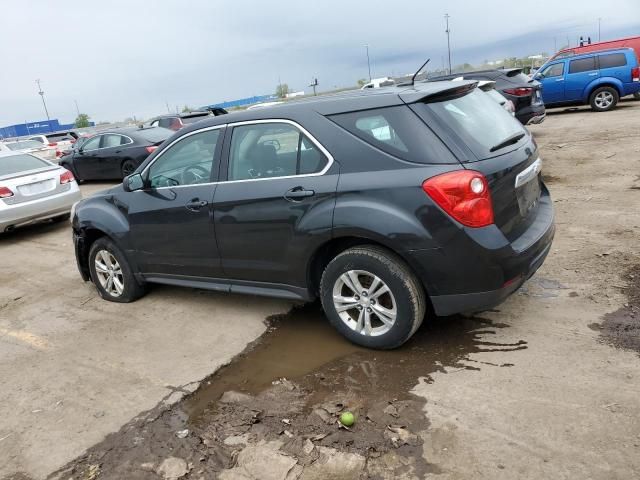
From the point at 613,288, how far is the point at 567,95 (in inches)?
580

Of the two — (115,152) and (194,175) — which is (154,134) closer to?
(115,152)

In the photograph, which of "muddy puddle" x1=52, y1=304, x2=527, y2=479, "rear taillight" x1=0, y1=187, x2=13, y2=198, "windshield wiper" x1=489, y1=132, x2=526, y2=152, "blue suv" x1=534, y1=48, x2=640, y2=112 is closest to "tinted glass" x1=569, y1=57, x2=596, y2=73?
"blue suv" x1=534, y1=48, x2=640, y2=112

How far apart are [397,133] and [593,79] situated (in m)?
16.0

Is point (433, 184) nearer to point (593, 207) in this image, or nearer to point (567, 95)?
point (593, 207)

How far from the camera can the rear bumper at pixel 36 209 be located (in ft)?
26.9

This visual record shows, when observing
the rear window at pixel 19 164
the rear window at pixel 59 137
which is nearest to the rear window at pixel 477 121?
the rear window at pixel 19 164

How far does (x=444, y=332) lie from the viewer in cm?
391

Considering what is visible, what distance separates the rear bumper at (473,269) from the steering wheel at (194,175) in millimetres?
1918

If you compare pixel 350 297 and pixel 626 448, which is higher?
pixel 350 297

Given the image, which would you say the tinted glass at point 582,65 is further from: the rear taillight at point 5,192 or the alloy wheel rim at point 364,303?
the alloy wheel rim at point 364,303

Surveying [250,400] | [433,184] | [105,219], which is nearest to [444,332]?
[433,184]

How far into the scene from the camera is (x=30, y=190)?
851 centimetres

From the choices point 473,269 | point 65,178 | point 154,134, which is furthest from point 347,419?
point 154,134

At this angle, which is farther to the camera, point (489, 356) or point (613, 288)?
point (613, 288)
